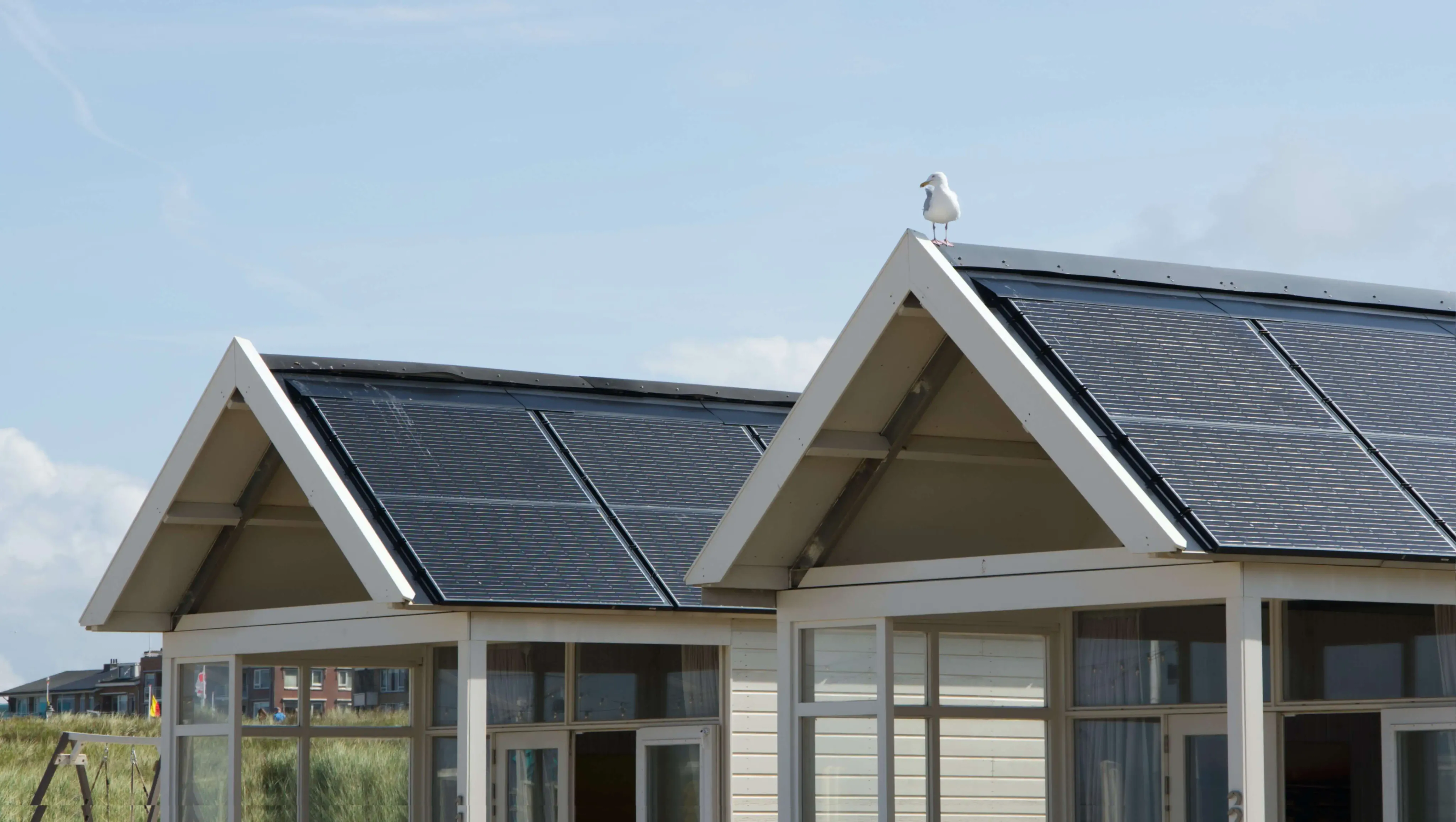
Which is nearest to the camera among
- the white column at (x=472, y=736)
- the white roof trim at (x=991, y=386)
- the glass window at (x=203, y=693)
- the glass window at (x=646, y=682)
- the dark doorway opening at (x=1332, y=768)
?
the white roof trim at (x=991, y=386)

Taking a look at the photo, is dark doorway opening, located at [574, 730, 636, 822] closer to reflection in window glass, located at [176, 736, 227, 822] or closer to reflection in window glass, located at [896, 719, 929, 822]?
reflection in window glass, located at [176, 736, 227, 822]

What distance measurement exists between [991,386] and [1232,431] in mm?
1251

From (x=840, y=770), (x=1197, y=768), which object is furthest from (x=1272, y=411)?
(x=840, y=770)

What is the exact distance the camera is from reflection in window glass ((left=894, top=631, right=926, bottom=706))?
10.7 m

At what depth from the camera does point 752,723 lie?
13062 millimetres

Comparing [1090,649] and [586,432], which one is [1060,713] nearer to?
[1090,649]

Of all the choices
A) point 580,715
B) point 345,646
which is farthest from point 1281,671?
point 345,646

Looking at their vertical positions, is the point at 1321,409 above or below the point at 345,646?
above

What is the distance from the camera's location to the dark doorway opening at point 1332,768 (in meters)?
10.2

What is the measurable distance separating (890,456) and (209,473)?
218 inches

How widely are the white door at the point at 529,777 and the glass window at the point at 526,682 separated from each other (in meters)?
0.55

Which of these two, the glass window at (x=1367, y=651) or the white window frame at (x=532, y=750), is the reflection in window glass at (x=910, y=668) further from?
the white window frame at (x=532, y=750)

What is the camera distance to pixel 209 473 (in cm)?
→ 1346

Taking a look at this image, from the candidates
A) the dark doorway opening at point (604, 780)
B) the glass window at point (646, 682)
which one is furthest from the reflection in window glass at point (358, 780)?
the glass window at point (646, 682)
